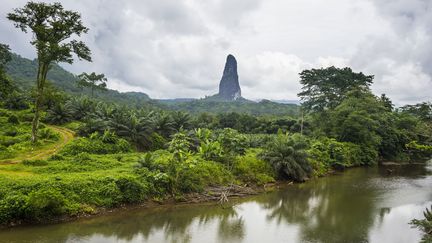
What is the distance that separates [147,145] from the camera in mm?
29797

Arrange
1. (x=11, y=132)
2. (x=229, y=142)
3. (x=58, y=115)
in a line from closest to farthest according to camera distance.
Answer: (x=11, y=132) → (x=229, y=142) → (x=58, y=115)

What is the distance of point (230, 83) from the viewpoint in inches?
6895

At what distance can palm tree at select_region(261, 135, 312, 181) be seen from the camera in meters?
27.5

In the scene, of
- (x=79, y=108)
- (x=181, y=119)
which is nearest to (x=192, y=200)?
(x=181, y=119)

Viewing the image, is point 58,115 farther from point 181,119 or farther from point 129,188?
point 129,188

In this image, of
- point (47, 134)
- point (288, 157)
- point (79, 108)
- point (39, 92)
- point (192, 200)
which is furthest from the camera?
point (79, 108)

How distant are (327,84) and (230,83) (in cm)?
12712

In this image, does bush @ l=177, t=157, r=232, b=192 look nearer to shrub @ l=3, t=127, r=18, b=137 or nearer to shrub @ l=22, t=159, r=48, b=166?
shrub @ l=22, t=159, r=48, b=166

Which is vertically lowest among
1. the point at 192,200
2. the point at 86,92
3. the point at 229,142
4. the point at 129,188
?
the point at 192,200

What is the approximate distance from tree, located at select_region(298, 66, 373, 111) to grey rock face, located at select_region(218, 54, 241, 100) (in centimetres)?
12090

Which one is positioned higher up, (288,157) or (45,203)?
(288,157)

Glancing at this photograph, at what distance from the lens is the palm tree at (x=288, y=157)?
27.5 meters

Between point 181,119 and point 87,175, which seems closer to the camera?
point 87,175

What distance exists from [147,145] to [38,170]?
12004mm
